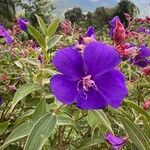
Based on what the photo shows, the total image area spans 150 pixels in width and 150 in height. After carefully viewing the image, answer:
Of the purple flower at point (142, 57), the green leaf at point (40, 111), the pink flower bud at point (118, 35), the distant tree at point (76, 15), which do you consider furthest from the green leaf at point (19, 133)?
the distant tree at point (76, 15)

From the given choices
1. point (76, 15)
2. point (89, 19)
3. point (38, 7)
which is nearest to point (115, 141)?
point (89, 19)

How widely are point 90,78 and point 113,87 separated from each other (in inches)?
2.0

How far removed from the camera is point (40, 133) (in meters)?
1.00

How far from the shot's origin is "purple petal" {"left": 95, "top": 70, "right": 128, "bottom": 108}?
0.97 meters

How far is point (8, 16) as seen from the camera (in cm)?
1797

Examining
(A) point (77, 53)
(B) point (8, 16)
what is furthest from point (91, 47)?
(B) point (8, 16)

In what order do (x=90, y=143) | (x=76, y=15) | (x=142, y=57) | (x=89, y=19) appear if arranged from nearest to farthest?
(x=90, y=143) < (x=142, y=57) < (x=89, y=19) < (x=76, y=15)

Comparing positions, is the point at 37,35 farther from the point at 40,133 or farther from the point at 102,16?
the point at 102,16

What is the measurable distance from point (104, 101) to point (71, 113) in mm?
318

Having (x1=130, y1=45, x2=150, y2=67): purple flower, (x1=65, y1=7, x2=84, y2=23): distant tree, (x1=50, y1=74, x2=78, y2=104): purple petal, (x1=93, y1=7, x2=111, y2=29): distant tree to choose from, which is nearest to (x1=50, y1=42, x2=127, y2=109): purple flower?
(x1=50, y1=74, x2=78, y2=104): purple petal

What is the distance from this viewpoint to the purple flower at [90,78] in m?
0.97

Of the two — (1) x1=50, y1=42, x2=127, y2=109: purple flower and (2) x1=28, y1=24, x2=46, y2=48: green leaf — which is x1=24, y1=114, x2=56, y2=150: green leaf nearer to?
(1) x1=50, y1=42, x2=127, y2=109: purple flower

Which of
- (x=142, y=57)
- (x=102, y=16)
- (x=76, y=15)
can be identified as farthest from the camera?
(x=76, y=15)

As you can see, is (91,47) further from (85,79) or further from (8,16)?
(8,16)
